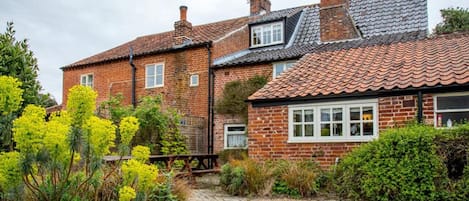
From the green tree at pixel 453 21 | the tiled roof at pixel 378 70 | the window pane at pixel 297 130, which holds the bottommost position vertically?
the window pane at pixel 297 130

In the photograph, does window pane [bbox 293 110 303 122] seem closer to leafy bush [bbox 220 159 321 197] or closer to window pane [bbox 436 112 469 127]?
leafy bush [bbox 220 159 321 197]

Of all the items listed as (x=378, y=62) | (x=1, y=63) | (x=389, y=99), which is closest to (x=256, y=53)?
(x=378, y=62)

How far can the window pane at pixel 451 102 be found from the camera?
1065 centimetres

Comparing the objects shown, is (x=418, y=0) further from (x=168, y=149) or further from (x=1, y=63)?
(x=1, y=63)

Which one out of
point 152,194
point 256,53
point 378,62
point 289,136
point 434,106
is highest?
point 256,53

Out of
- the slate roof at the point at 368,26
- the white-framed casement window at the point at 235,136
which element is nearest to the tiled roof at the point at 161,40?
the slate roof at the point at 368,26

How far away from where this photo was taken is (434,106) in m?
10.6

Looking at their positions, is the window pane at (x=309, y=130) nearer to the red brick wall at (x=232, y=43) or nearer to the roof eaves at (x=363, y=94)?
the roof eaves at (x=363, y=94)

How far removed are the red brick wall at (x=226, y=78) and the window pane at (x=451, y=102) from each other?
7810mm

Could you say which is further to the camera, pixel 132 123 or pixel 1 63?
pixel 1 63

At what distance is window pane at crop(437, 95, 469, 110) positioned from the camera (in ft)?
34.9

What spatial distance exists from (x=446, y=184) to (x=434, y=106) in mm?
3078

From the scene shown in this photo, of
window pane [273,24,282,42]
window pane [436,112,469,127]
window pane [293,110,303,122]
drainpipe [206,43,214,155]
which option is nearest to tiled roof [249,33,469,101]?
window pane [293,110,303,122]

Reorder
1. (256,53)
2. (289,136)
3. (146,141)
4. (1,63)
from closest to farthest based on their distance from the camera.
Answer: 1. (1,63)
2. (289,136)
3. (146,141)
4. (256,53)
